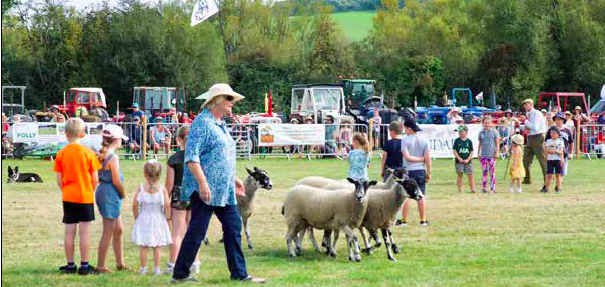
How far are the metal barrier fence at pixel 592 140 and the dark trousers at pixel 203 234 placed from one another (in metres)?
25.1

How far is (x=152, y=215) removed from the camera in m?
9.05

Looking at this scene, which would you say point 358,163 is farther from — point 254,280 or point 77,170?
point 77,170

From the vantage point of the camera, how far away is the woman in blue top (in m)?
8.16

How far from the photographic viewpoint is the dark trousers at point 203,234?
8273 mm

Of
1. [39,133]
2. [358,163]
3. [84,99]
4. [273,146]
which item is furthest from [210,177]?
[84,99]

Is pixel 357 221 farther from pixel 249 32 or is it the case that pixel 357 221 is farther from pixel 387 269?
pixel 249 32

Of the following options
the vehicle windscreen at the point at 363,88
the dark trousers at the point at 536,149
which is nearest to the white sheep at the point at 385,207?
the dark trousers at the point at 536,149

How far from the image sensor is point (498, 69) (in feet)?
183

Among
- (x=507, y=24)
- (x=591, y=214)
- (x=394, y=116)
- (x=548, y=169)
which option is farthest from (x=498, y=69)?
(x=591, y=214)

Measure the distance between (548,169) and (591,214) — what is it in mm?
4353

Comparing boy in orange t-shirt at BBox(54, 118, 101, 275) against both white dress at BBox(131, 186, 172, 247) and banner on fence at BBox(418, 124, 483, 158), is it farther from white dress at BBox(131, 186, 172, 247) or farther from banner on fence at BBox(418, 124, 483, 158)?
banner on fence at BBox(418, 124, 483, 158)

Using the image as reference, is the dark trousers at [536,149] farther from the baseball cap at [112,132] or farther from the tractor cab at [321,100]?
the tractor cab at [321,100]

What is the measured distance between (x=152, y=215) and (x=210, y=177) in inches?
44.9

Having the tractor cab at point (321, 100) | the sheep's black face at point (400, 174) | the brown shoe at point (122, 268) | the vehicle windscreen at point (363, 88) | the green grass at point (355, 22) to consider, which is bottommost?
→ the brown shoe at point (122, 268)
